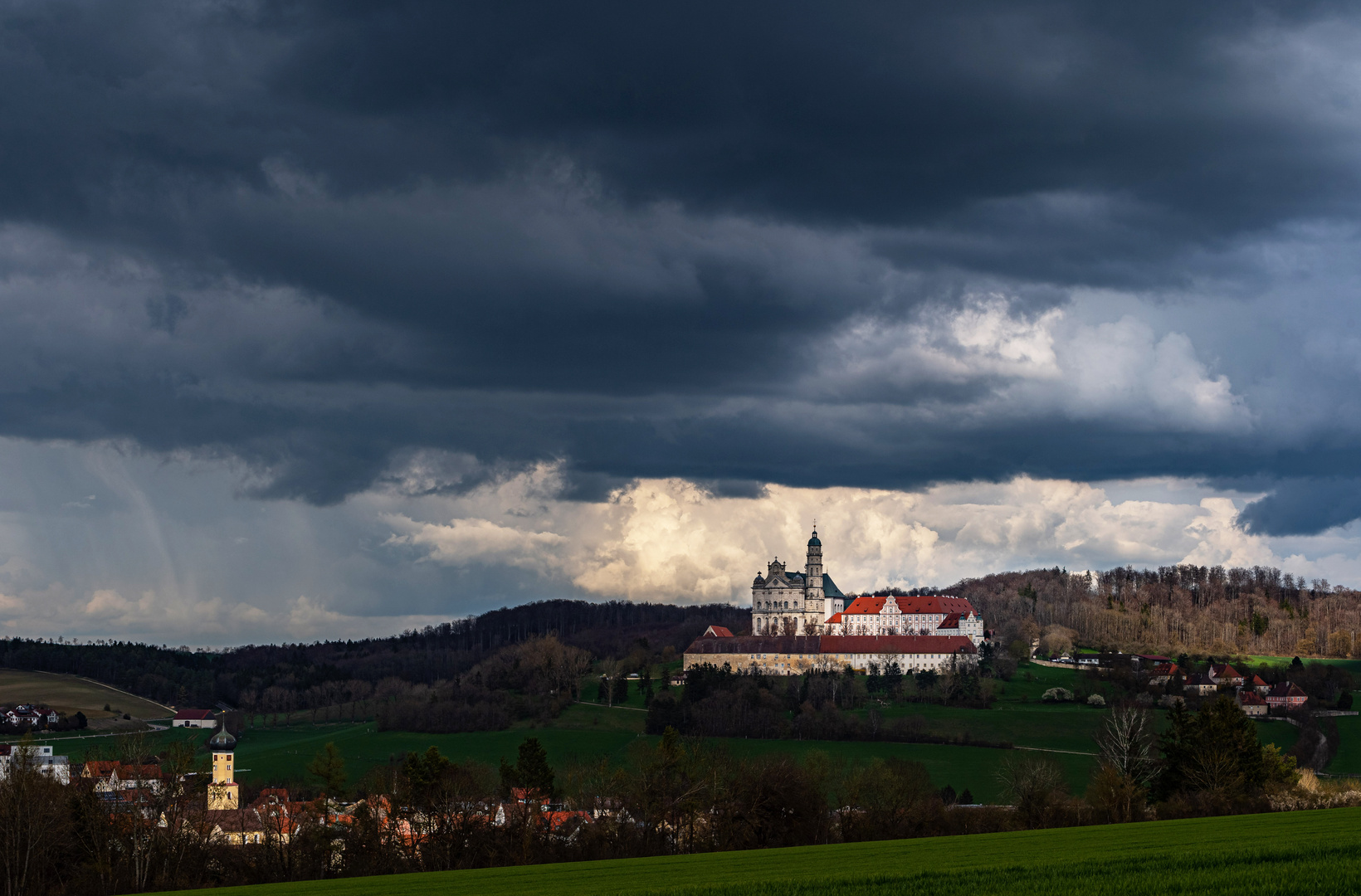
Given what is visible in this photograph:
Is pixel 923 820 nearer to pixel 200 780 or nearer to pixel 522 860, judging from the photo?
pixel 522 860

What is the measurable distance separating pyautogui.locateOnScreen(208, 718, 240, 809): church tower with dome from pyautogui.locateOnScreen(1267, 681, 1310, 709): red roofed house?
136085 millimetres

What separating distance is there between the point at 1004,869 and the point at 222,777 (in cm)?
11965

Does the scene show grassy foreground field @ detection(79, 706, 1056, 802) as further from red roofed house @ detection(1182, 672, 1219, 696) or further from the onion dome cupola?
red roofed house @ detection(1182, 672, 1219, 696)

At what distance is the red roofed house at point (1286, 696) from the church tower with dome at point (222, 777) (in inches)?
5358

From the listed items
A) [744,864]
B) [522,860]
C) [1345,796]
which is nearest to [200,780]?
[522,860]

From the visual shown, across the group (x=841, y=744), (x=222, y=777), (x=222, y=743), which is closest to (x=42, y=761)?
(x=222, y=777)

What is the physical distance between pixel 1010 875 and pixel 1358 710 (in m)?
167

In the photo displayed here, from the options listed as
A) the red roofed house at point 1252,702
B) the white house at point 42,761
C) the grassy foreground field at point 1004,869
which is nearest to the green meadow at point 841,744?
the white house at point 42,761

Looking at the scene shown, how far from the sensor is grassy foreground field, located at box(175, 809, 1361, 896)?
2584cm

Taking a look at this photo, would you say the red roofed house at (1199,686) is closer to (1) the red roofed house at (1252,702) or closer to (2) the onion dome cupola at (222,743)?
(1) the red roofed house at (1252,702)

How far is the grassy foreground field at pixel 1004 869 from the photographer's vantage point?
2584cm

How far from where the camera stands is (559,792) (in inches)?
3538

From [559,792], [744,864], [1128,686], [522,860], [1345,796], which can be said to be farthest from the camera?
[1128,686]

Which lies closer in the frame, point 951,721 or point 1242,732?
point 1242,732
